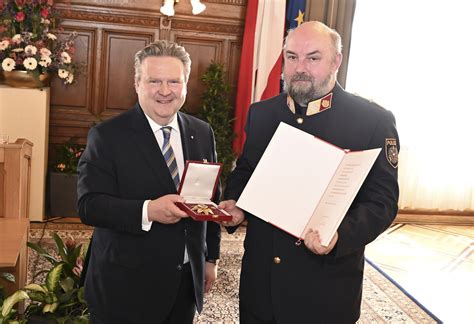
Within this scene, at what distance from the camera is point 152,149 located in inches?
81.1

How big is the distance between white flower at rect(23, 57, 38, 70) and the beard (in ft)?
11.8

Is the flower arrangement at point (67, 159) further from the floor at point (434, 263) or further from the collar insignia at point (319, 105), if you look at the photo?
the collar insignia at point (319, 105)

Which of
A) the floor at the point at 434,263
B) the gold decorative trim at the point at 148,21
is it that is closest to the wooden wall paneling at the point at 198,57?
the gold decorative trim at the point at 148,21

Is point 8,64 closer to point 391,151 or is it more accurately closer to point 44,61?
point 44,61

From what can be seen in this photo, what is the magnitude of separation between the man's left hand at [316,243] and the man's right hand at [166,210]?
0.39m

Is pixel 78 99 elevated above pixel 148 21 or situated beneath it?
situated beneath

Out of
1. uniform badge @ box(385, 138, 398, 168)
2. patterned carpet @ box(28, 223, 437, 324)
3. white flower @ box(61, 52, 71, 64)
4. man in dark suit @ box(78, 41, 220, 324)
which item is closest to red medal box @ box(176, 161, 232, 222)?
man in dark suit @ box(78, 41, 220, 324)

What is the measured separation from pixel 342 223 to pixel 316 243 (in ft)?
0.45

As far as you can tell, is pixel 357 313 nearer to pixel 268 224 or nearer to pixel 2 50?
pixel 268 224

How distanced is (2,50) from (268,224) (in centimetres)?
388

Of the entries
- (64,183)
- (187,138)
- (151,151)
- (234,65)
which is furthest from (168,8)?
(151,151)

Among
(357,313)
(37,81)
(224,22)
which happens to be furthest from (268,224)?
(224,22)

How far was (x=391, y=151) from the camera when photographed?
76.6 inches

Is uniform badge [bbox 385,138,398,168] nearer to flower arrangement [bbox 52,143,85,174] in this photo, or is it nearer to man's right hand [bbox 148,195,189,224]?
man's right hand [bbox 148,195,189,224]
